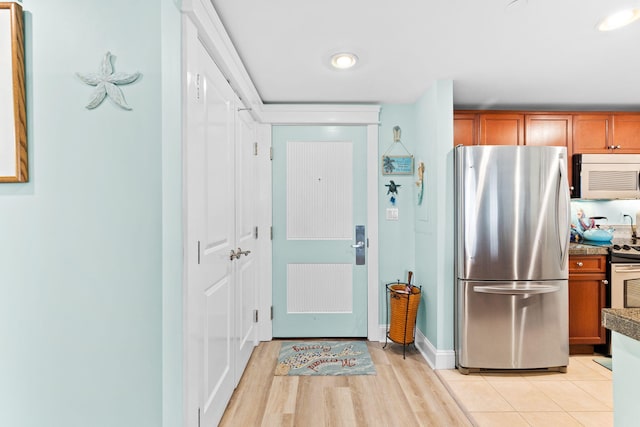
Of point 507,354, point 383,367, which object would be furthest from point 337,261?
point 507,354

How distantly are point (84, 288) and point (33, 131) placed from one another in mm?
679

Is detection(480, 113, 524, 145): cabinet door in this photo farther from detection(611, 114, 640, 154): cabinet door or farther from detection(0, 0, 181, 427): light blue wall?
detection(0, 0, 181, 427): light blue wall

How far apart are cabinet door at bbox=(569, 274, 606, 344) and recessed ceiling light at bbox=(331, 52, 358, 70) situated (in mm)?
2638

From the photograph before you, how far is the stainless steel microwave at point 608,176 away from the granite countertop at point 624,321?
295cm

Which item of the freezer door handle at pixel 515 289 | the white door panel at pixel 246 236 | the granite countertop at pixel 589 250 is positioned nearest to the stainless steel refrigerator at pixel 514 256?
the freezer door handle at pixel 515 289

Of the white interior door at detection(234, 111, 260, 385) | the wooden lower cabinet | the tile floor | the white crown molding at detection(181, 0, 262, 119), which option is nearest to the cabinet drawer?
the wooden lower cabinet

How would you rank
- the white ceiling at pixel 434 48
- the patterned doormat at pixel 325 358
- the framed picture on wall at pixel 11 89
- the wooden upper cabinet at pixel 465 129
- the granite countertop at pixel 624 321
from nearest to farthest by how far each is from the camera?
the granite countertop at pixel 624 321
the framed picture on wall at pixel 11 89
the white ceiling at pixel 434 48
the patterned doormat at pixel 325 358
the wooden upper cabinet at pixel 465 129

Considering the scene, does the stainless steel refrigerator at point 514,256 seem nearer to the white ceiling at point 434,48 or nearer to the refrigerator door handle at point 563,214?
the refrigerator door handle at point 563,214

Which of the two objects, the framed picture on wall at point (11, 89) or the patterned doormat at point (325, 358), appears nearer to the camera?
the framed picture on wall at point (11, 89)

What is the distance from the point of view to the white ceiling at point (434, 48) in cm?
192

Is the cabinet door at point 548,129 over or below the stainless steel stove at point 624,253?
over

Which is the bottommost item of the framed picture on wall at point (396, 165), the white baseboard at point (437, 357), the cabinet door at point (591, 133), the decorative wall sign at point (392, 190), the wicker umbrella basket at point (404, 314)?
the white baseboard at point (437, 357)

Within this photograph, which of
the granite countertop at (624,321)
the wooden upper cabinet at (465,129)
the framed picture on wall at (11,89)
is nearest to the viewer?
the granite countertop at (624,321)

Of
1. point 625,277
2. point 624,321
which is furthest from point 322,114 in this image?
point 625,277
